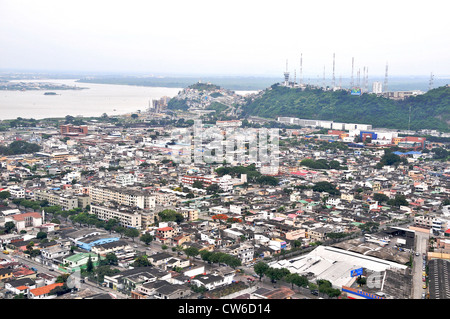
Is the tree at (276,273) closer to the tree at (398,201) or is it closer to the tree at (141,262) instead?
the tree at (141,262)

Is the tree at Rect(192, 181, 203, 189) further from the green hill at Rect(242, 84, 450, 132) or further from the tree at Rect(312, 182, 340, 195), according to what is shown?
the green hill at Rect(242, 84, 450, 132)

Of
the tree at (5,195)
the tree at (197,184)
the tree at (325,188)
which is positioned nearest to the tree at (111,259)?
the tree at (5,195)

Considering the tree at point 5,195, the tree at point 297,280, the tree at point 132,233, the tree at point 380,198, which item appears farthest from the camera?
the tree at point 380,198

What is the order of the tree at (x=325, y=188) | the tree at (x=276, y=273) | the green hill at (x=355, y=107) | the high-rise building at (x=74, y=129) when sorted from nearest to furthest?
the tree at (x=276, y=273), the tree at (x=325, y=188), the high-rise building at (x=74, y=129), the green hill at (x=355, y=107)

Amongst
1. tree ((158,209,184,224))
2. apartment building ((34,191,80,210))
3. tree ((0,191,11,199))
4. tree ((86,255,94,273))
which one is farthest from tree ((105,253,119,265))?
tree ((0,191,11,199))

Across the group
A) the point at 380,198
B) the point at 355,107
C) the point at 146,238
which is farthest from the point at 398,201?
the point at 355,107

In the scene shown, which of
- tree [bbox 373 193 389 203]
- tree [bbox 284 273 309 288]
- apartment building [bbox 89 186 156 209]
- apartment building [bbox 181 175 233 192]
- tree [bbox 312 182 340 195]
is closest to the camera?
tree [bbox 284 273 309 288]

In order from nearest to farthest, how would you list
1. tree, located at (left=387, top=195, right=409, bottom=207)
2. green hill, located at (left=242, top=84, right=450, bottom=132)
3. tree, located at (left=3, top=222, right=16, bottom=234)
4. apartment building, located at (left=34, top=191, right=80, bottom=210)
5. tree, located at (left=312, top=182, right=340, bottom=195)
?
tree, located at (left=3, top=222, right=16, bottom=234) → apartment building, located at (left=34, top=191, right=80, bottom=210) → tree, located at (left=387, top=195, right=409, bottom=207) → tree, located at (left=312, top=182, right=340, bottom=195) → green hill, located at (left=242, top=84, right=450, bottom=132)

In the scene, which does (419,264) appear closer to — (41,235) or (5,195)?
(41,235)

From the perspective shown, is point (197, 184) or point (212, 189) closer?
point (212, 189)
